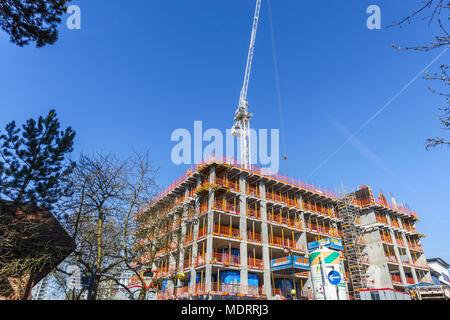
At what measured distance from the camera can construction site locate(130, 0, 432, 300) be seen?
28625 millimetres

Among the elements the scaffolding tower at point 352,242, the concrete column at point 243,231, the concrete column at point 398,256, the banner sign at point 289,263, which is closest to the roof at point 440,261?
the concrete column at point 398,256

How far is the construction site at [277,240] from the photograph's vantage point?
2862 centimetres

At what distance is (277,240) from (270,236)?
1.48 m

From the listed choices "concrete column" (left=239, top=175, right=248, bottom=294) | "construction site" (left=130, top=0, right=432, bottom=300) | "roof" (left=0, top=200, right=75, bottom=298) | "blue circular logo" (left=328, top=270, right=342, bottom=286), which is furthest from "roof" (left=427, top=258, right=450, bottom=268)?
"roof" (left=0, top=200, right=75, bottom=298)

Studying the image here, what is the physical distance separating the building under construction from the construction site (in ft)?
0.42

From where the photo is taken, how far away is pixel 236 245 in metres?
32.8

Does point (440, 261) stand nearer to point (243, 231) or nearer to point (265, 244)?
point (265, 244)

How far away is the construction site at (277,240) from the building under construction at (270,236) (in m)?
0.13

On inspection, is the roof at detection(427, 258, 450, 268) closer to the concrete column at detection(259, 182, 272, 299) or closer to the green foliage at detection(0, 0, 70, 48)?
the concrete column at detection(259, 182, 272, 299)

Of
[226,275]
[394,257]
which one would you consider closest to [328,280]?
[226,275]

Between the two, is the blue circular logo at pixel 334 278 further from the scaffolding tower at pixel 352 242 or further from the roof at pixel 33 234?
the scaffolding tower at pixel 352 242

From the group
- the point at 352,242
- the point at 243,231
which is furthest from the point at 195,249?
the point at 352,242

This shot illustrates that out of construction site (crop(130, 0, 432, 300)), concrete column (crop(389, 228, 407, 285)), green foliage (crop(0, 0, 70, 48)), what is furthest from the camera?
concrete column (crop(389, 228, 407, 285))

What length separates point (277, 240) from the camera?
37.1 metres
